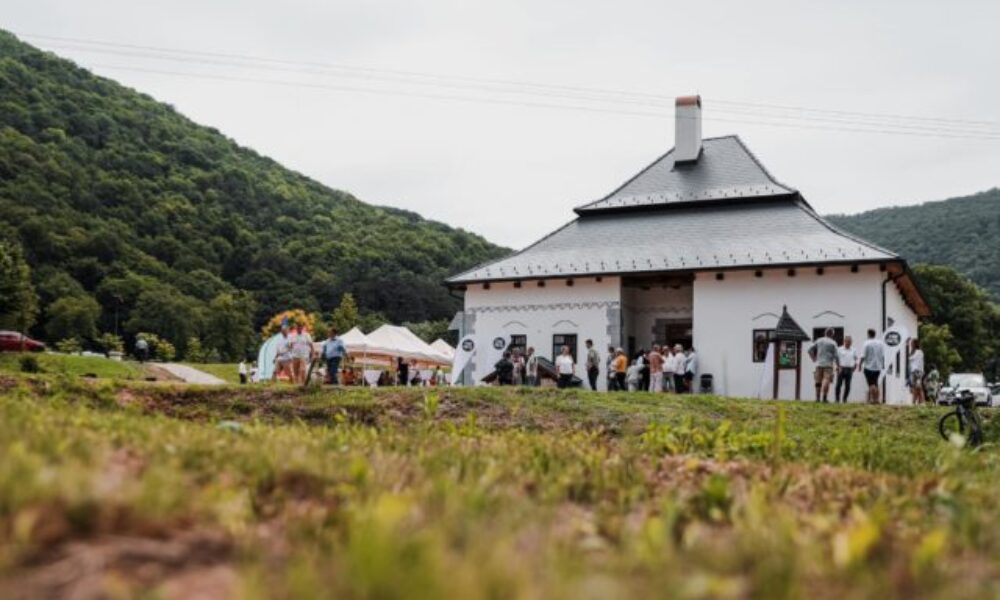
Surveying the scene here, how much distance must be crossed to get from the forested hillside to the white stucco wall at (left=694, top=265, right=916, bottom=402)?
167 feet

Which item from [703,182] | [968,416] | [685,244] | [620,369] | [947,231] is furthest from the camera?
[947,231]

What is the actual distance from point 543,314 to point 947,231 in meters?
91.7

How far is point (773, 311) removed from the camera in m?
31.2

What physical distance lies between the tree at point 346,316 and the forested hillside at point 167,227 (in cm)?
712

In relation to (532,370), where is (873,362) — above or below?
above

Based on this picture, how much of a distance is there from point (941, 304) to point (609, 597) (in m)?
76.6

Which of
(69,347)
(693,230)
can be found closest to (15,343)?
(69,347)

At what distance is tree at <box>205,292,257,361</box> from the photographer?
75.1m

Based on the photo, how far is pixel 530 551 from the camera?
3.43m

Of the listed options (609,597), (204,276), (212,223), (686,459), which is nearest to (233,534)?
(609,597)

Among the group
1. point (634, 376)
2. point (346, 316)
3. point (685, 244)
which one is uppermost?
point (346, 316)

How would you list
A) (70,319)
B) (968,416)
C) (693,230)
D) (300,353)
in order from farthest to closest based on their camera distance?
(70,319) → (693,230) → (300,353) → (968,416)

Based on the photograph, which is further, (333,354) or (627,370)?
(627,370)

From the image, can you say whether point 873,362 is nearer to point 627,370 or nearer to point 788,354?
point 788,354
